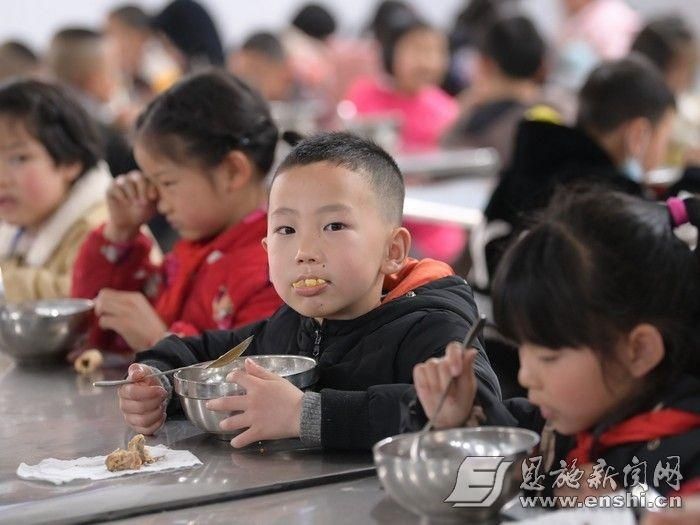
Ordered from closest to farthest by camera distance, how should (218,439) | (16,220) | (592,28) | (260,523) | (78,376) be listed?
(260,523) < (218,439) < (78,376) < (16,220) < (592,28)

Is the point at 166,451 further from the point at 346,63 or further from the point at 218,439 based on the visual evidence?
the point at 346,63

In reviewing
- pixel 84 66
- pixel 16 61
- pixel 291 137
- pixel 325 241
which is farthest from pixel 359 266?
pixel 16 61

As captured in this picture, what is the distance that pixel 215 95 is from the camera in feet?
6.90

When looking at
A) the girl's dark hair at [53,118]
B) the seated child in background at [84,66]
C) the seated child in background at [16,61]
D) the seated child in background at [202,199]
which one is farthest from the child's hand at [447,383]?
the seated child in background at [16,61]

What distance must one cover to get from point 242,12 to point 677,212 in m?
8.07

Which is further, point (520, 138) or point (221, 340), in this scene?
point (520, 138)

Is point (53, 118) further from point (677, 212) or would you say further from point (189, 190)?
point (677, 212)

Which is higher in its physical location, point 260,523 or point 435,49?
point 435,49

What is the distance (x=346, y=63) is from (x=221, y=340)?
210 inches

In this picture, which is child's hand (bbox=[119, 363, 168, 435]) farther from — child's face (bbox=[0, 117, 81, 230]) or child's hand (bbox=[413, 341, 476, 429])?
child's face (bbox=[0, 117, 81, 230])

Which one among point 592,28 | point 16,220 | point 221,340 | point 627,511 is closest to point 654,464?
point 627,511

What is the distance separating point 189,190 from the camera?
209 cm

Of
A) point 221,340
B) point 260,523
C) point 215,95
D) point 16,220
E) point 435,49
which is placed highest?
point 435,49

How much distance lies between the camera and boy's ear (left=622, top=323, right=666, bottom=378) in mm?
1249
